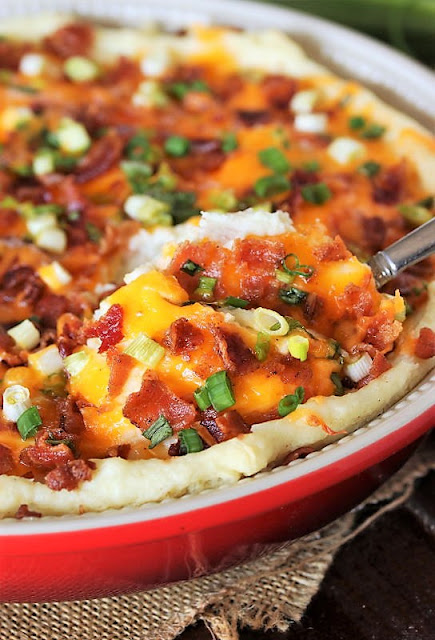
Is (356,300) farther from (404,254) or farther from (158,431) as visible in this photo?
(158,431)

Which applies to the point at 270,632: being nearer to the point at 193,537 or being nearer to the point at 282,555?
the point at 282,555

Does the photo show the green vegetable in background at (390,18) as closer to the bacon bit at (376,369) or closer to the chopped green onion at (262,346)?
the bacon bit at (376,369)

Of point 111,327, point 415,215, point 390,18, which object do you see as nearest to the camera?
point 111,327

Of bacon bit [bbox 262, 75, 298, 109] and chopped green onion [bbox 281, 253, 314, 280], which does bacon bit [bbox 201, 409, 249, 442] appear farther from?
bacon bit [bbox 262, 75, 298, 109]

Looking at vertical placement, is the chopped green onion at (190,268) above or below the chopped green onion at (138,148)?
above

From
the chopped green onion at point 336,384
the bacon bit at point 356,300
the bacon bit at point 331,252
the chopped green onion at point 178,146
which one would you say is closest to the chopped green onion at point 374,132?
the chopped green onion at point 178,146

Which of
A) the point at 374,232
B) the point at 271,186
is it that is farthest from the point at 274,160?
the point at 374,232

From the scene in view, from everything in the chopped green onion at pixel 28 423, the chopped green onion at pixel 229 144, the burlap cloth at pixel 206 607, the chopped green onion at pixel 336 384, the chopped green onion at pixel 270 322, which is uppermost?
the chopped green onion at pixel 270 322

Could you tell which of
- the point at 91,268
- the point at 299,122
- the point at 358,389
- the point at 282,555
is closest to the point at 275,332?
the point at 358,389
